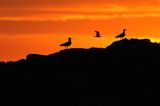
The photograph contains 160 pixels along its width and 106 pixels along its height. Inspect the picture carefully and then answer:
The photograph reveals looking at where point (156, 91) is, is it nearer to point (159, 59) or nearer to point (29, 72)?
point (159, 59)

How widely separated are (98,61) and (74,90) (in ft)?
14.0

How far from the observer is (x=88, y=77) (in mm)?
120000

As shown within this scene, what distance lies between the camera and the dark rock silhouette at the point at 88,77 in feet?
388

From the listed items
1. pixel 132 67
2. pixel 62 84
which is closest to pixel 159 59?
pixel 132 67

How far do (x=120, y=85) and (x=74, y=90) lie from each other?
4832 millimetres

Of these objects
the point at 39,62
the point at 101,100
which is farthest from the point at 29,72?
the point at 101,100

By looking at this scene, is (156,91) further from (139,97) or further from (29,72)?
(29,72)

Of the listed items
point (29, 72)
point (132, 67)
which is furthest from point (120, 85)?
point (29, 72)

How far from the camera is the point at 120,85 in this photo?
119000 millimetres

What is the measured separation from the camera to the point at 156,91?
118 metres

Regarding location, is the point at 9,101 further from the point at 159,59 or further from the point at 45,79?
the point at 159,59

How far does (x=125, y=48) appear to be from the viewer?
121 m

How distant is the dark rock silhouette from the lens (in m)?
118

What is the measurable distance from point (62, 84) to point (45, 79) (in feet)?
6.88
